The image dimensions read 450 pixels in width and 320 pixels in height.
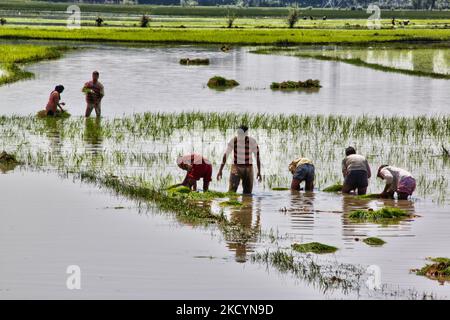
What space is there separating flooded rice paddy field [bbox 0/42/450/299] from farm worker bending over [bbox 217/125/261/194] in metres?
0.38

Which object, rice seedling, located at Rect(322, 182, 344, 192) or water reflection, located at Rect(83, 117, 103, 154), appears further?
water reflection, located at Rect(83, 117, 103, 154)

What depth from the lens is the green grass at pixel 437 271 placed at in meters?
12.0

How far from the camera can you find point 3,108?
1280 inches

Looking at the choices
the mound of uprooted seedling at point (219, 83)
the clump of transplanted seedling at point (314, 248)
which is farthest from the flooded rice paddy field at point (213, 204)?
the mound of uprooted seedling at point (219, 83)

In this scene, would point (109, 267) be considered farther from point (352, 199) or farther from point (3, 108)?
point (3, 108)

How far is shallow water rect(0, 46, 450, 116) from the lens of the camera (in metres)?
34.9

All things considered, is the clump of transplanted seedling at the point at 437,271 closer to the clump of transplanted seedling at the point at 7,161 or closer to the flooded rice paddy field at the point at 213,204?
the flooded rice paddy field at the point at 213,204

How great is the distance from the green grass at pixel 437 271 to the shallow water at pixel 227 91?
20.9m

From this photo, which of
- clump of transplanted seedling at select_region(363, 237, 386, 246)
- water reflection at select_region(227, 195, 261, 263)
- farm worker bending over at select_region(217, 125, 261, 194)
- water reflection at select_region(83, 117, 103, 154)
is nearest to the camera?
water reflection at select_region(227, 195, 261, 263)

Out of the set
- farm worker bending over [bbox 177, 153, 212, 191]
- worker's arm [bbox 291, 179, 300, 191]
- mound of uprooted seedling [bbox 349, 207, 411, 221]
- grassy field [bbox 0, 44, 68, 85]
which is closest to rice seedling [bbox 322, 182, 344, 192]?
worker's arm [bbox 291, 179, 300, 191]

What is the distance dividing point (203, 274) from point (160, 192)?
18.5ft

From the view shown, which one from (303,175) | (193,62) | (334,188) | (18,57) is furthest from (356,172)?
(193,62)

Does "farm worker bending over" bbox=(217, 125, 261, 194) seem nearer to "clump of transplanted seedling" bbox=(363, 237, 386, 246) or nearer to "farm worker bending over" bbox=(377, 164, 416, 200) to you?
"farm worker bending over" bbox=(377, 164, 416, 200)

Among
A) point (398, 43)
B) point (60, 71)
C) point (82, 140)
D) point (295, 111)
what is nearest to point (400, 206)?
point (82, 140)
